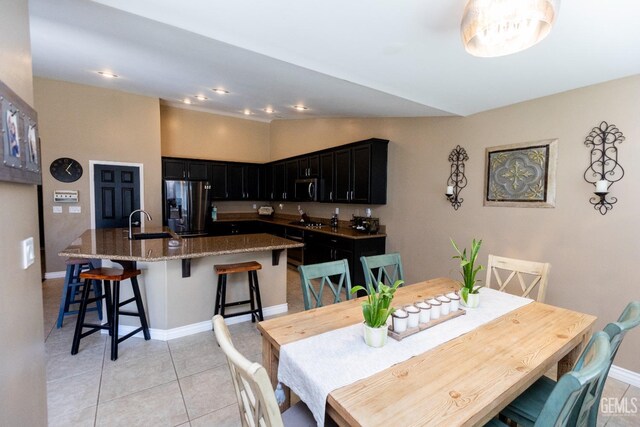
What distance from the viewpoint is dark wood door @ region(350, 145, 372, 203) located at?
4.31 meters

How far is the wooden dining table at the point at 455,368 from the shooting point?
95 cm

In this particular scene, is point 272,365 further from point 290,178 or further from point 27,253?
point 290,178

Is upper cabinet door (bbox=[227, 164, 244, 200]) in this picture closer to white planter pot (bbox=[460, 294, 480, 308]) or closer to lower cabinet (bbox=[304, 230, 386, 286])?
lower cabinet (bbox=[304, 230, 386, 286])

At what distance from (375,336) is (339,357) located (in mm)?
194

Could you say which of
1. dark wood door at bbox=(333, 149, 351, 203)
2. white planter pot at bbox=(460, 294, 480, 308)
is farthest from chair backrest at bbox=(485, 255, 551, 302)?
dark wood door at bbox=(333, 149, 351, 203)

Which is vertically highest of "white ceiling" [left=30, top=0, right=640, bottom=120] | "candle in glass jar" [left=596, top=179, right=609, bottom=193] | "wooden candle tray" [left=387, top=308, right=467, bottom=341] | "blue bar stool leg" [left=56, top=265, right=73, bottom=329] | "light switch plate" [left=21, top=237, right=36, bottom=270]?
"white ceiling" [left=30, top=0, right=640, bottom=120]

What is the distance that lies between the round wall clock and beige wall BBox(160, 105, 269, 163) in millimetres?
1608

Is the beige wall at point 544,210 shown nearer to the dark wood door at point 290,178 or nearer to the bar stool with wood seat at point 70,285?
the dark wood door at point 290,178

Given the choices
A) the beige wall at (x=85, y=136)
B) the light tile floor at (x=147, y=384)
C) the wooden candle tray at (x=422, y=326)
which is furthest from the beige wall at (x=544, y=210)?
the beige wall at (x=85, y=136)

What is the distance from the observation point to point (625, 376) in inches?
92.0

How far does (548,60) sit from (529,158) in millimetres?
1028

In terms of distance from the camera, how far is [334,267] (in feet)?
6.93

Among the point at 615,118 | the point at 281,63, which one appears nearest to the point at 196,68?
the point at 281,63

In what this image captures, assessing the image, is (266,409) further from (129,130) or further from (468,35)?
(129,130)
